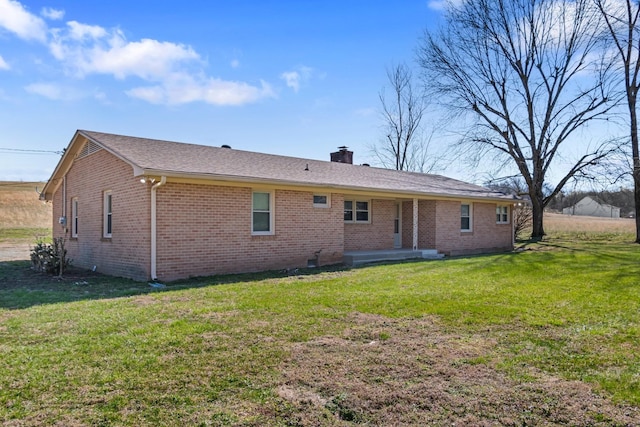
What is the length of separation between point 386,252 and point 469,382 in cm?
1183

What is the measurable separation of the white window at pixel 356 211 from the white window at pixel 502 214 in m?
7.56

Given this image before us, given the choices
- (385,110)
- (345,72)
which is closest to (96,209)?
(345,72)

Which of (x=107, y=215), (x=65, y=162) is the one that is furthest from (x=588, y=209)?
(x=107, y=215)

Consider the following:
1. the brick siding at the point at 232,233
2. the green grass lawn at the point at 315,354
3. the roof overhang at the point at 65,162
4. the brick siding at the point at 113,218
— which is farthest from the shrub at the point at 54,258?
the brick siding at the point at 232,233

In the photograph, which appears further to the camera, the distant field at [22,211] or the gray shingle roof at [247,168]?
the distant field at [22,211]

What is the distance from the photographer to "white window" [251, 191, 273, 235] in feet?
41.6

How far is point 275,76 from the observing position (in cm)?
1546

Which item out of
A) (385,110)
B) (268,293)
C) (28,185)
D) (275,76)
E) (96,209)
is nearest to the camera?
(268,293)

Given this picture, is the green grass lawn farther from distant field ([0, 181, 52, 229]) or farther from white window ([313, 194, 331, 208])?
distant field ([0, 181, 52, 229])

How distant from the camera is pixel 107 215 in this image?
42.7ft

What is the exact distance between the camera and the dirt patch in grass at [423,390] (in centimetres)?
340

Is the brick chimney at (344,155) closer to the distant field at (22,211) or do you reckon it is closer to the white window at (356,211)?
the white window at (356,211)

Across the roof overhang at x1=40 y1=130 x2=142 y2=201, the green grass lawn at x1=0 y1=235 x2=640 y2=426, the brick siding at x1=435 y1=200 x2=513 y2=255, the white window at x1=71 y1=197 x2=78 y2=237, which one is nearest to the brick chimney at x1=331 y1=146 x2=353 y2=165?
the brick siding at x1=435 y1=200 x2=513 y2=255

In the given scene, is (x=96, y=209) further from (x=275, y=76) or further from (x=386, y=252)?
(x=386, y=252)
